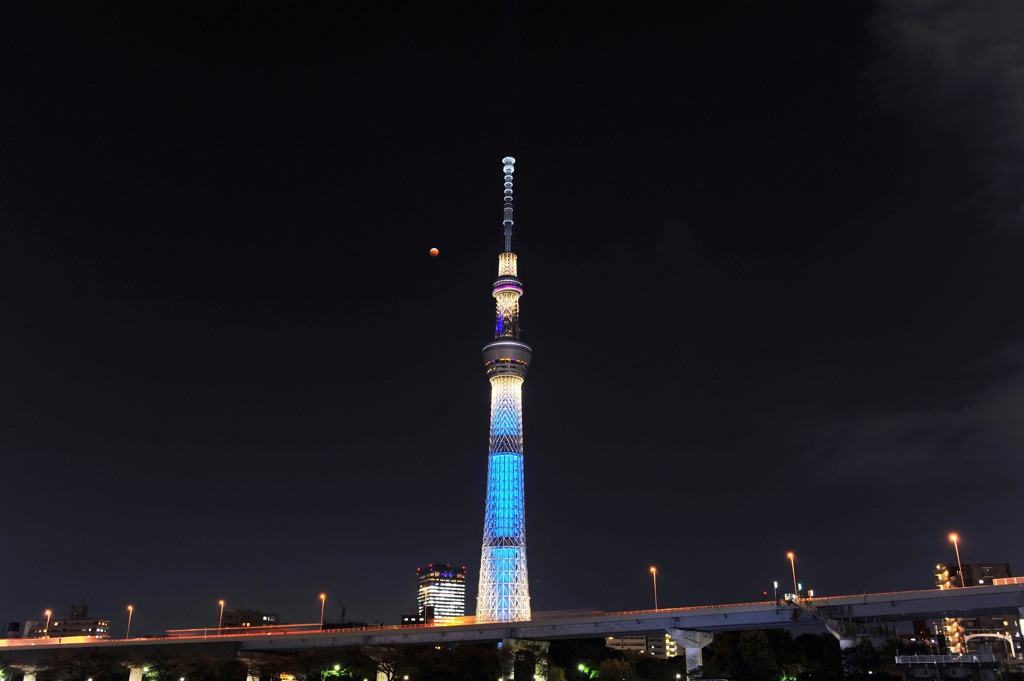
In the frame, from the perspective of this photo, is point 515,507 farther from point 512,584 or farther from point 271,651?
point 271,651

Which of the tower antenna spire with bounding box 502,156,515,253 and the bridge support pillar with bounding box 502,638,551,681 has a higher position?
the tower antenna spire with bounding box 502,156,515,253

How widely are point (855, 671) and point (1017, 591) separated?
29.5 metres

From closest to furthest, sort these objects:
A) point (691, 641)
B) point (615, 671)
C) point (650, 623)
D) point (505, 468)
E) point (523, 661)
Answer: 1. point (650, 623)
2. point (691, 641)
3. point (523, 661)
4. point (615, 671)
5. point (505, 468)

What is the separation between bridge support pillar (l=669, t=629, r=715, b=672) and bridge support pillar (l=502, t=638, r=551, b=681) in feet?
65.3

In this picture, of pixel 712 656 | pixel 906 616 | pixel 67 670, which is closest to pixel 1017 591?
pixel 906 616

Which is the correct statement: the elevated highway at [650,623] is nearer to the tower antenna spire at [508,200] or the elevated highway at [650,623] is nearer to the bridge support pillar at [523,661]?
the bridge support pillar at [523,661]

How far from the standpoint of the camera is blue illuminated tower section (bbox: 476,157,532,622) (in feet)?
486

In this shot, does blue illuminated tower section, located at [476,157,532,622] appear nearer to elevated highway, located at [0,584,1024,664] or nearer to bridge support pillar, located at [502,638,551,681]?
bridge support pillar, located at [502,638,551,681]

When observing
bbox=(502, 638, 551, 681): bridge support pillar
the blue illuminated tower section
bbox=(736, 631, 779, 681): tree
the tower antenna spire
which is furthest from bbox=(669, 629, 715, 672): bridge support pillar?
the tower antenna spire

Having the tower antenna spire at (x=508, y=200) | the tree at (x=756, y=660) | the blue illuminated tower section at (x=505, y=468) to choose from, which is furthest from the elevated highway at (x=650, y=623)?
the tower antenna spire at (x=508, y=200)

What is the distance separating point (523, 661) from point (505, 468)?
155ft

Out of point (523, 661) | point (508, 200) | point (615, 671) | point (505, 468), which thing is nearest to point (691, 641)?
point (615, 671)

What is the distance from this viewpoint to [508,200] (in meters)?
181

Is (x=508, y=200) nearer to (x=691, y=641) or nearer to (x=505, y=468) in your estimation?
(x=505, y=468)
